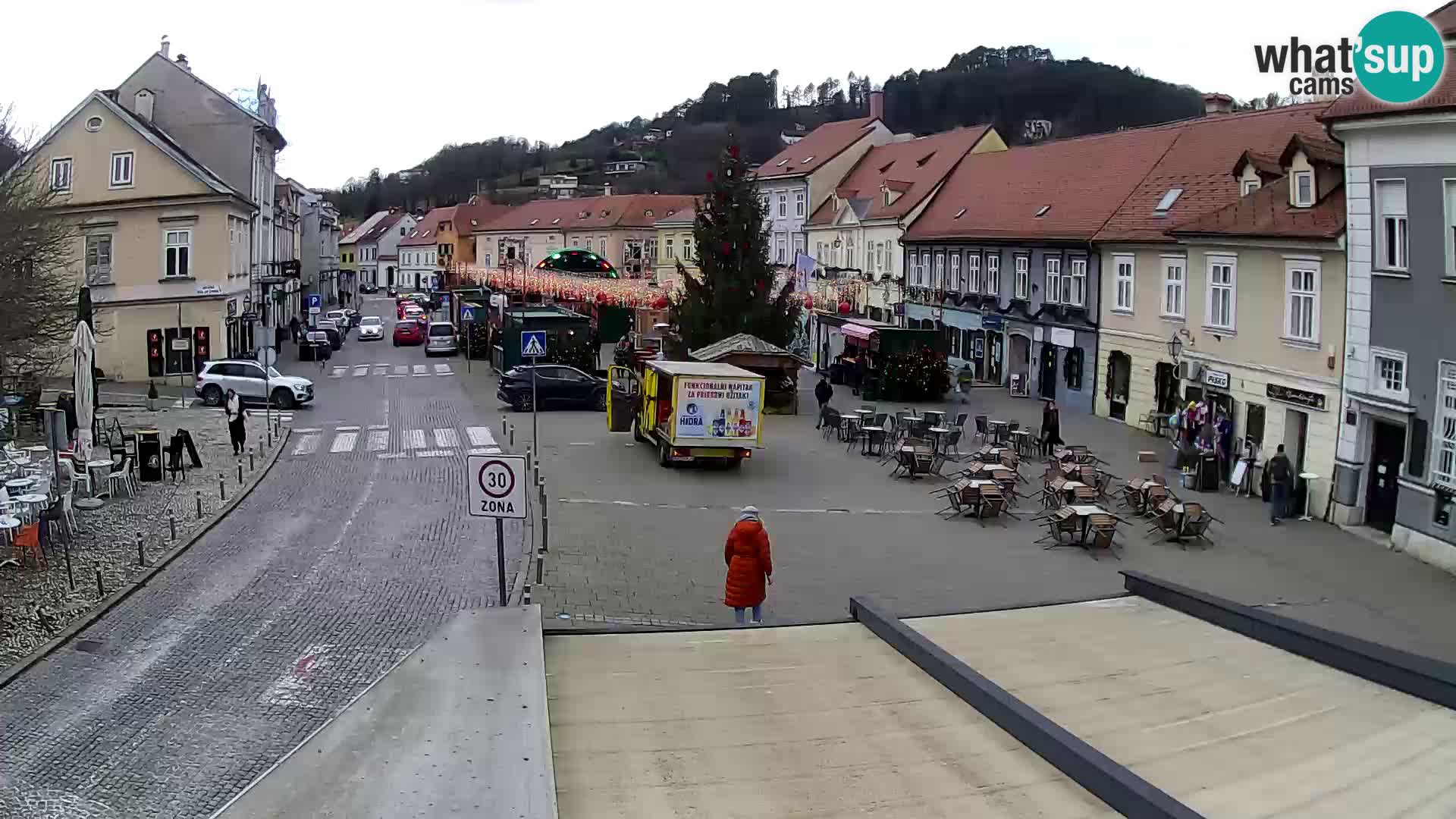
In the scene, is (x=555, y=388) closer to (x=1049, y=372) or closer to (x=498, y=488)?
(x=1049, y=372)

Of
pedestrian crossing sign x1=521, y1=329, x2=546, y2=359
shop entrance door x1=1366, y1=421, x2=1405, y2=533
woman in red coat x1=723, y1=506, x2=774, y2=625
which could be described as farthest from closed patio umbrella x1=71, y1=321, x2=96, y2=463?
shop entrance door x1=1366, y1=421, x2=1405, y2=533

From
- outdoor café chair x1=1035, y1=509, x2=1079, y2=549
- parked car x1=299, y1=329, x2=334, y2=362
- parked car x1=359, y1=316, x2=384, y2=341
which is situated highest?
parked car x1=359, y1=316, x2=384, y2=341

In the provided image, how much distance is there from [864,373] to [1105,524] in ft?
71.4

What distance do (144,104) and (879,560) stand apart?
4541cm

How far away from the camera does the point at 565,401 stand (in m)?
39.1

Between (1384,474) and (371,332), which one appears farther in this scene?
(371,332)

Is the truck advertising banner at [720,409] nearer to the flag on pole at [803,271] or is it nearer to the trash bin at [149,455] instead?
the trash bin at [149,455]

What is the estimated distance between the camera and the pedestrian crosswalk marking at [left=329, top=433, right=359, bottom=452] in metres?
30.9

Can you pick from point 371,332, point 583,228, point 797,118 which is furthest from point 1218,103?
point 797,118

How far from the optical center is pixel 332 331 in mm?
65625

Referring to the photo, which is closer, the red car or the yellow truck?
the yellow truck

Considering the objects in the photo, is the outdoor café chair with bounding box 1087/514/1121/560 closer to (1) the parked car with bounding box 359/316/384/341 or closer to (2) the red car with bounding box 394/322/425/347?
(2) the red car with bounding box 394/322/425/347

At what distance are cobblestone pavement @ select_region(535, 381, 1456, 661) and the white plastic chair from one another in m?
7.78

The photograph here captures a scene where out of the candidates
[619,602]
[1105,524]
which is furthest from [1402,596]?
[619,602]
